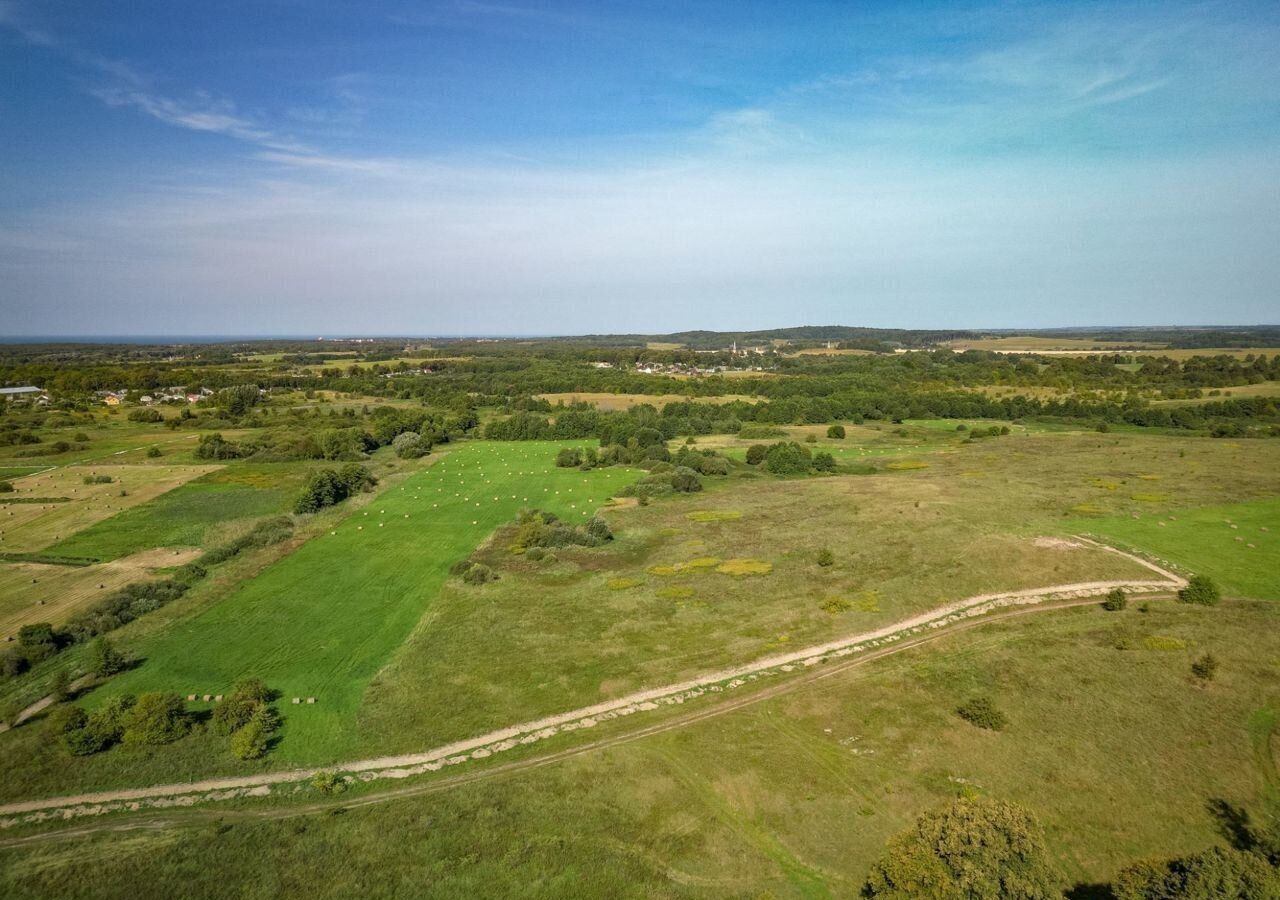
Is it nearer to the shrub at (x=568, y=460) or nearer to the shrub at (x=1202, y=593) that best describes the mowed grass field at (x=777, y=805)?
the shrub at (x=1202, y=593)

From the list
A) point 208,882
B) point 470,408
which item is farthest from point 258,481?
point 208,882

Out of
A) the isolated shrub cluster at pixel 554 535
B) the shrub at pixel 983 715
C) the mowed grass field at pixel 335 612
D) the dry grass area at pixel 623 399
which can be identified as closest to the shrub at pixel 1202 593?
the shrub at pixel 983 715

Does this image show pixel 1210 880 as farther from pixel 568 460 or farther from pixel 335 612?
pixel 568 460

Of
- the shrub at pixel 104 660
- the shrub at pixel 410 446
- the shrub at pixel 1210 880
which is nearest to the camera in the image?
the shrub at pixel 1210 880

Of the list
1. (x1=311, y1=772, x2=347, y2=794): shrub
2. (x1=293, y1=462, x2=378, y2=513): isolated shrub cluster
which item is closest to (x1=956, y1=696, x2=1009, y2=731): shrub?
(x1=311, y1=772, x2=347, y2=794): shrub

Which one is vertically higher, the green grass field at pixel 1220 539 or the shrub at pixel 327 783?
the green grass field at pixel 1220 539

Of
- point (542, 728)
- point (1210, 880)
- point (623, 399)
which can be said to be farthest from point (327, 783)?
point (623, 399)

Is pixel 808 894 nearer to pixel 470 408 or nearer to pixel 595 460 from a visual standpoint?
pixel 595 460
